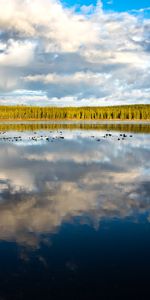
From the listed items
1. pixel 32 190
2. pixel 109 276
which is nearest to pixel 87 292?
pixel 109 276

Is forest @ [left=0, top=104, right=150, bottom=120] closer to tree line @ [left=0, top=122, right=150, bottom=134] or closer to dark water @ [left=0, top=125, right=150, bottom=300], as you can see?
tree line @ [left=0, top=122, right=150, bottom=134]

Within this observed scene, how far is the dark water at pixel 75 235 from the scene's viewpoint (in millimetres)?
9000

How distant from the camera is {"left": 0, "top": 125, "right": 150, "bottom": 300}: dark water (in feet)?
29.5

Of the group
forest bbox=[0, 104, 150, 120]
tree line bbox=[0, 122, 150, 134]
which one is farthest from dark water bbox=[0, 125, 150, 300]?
forest bbox=[0, 104, 150, 120]

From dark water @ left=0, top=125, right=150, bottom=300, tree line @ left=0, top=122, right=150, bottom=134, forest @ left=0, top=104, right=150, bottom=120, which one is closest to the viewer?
dark water @ left=0, top=125, right=150, bottom=300

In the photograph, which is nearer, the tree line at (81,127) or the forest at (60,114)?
the tree line at (81,127)

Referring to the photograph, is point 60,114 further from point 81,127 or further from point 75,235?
point 75,235

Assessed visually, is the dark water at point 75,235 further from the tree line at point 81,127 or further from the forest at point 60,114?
the forest at point 60,114

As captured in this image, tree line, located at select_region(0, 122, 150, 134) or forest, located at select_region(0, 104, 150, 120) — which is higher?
forest, located at select_region(0, 104, 150, 120)

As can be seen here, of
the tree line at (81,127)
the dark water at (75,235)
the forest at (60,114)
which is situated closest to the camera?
the dark water at (75,235)

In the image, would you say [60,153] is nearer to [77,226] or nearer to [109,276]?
[77,226]

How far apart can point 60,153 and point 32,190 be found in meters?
17.8

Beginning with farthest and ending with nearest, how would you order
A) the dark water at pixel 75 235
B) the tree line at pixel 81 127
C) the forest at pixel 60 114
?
1. the forest at pixel 60 114
2. the tree line at pixel 81 127
3. the dark water at pixel 75 235

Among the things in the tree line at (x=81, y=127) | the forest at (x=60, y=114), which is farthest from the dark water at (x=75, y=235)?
the forest at (x=60, y=114)
